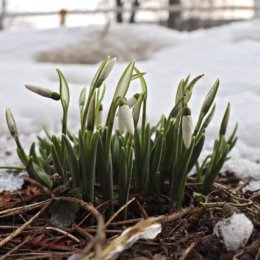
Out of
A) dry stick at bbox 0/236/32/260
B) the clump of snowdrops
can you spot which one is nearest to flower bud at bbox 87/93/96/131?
the clump of snowdrops

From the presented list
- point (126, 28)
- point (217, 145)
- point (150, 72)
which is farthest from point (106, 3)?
point (217, 145)

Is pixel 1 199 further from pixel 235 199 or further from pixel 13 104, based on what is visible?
pixel 13 104

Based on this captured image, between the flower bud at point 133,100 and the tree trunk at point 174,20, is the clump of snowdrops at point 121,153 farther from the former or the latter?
the tree trunk at point 174,20

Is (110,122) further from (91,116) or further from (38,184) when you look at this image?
(38,184)

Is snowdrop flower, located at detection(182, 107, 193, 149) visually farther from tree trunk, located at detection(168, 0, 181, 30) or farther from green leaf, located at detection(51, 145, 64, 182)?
tree trunk, located at detection(168, 0, 181, 30)

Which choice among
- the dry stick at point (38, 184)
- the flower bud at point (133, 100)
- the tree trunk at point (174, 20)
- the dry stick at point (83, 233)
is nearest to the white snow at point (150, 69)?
the dry stick at point (38, 184)
